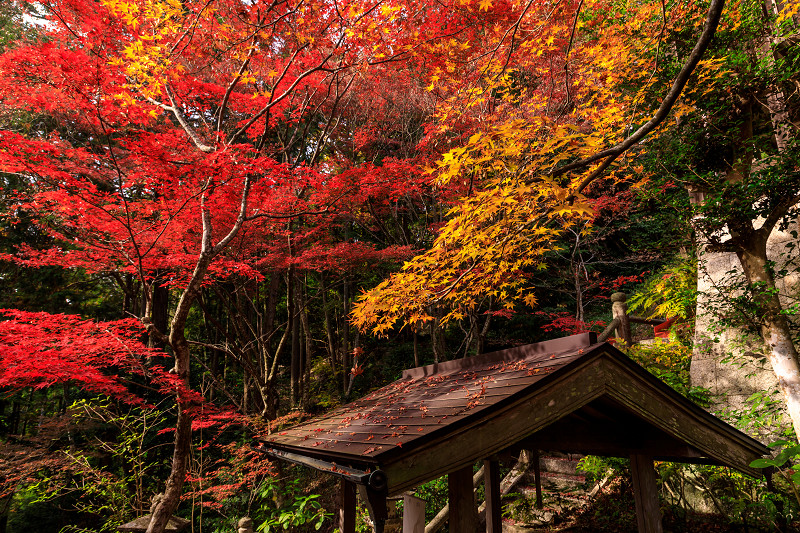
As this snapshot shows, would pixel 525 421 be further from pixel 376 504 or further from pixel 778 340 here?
pixel 778 340

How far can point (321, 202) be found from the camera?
28.2 ft

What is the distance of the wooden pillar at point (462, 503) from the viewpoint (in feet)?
8.66

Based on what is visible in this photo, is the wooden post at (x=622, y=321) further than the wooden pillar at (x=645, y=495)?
Yes

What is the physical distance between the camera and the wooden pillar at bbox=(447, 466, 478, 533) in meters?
2.64

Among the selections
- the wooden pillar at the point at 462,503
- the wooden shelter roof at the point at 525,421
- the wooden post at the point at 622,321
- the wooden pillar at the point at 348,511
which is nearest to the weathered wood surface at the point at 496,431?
the wooden shelter roof at the point at 525,421

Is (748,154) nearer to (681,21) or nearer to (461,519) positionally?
(681,21)

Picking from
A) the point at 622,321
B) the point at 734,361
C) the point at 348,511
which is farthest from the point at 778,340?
the point at 348,511

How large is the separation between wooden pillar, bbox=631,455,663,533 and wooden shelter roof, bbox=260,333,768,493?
0.13m

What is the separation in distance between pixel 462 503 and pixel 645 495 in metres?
1.55

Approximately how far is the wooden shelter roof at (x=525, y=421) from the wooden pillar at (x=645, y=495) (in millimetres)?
134

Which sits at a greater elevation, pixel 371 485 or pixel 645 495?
pixel 371 485

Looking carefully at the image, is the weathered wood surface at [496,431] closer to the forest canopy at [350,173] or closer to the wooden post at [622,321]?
the forest canopy at [350,173]

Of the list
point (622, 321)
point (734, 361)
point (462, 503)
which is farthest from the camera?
point (622, 321)

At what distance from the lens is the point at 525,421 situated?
2301 millimetres
